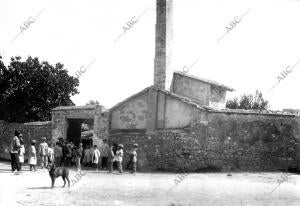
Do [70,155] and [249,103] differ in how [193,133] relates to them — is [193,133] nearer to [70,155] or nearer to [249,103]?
[70,155]

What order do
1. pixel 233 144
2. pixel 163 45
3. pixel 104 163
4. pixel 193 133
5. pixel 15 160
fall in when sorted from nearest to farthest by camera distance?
pixel 15 160
pixel 233 144
pixel 193 133
pixel 104 163
pixel 163 45

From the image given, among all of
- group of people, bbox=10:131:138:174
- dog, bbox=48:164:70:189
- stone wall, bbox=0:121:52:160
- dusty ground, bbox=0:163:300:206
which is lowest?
dusty ground, bbox=0:163:300:206

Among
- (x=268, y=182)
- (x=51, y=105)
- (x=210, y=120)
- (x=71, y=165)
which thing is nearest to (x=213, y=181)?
(x=268, y=182)

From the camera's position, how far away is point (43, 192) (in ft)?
Answer: 35.1

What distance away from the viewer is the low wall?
17.5 metres

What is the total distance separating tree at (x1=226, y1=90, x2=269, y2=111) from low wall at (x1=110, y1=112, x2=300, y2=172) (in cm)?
3046

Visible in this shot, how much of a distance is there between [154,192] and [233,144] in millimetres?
7394

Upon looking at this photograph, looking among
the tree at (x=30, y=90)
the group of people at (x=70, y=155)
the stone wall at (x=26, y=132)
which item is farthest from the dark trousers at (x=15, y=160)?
the tree at (x=30, y=90)

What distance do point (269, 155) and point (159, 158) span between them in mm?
5402

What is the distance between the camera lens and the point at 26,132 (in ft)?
79.5

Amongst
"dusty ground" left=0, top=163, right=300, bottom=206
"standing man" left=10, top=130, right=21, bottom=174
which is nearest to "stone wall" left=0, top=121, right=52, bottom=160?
"standing man" left=10, top=130, right=21, bottom=174

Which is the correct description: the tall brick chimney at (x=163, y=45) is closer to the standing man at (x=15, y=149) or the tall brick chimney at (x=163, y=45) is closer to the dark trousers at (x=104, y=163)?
the dark trousers at (x=104, y=163)

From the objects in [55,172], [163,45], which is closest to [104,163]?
[163,45]

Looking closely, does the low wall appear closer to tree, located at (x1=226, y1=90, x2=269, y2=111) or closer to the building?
the building
